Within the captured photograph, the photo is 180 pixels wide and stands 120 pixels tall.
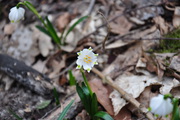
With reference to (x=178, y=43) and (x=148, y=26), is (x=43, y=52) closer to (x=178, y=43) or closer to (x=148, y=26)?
(x=148, y=26)

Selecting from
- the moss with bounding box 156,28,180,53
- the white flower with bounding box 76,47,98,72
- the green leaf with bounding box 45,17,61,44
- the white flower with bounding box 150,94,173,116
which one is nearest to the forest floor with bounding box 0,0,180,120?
the moss with bounding box 156,28,180,53

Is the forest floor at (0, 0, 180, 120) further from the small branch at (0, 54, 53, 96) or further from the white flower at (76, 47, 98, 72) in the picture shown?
the white flower at (76, 47, 98, 72)

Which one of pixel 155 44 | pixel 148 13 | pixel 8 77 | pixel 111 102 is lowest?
pixel 111 102

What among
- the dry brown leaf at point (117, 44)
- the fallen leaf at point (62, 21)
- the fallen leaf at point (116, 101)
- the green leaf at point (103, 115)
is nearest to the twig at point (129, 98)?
the fallen leaf at point (116, 101)

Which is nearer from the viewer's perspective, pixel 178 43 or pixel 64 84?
pixel 178 43

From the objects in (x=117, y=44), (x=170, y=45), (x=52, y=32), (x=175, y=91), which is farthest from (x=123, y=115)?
(x=52, y=32)

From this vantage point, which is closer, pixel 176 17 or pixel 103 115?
pixel 103 115

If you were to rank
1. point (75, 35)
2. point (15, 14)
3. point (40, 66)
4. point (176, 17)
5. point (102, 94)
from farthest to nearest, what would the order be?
point (75, 35)
point (40, 66)
point (176, 17)
point (15, 14)
point (102, 94)

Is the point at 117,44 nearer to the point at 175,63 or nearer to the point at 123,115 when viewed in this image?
the point at 175,63

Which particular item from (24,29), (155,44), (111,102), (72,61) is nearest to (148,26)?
(155,44)
